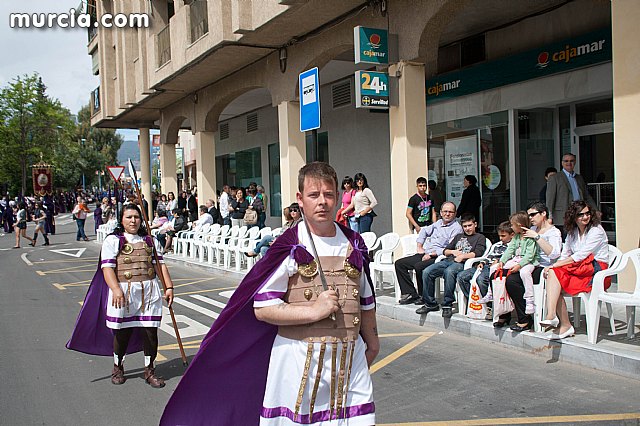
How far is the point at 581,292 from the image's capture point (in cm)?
681

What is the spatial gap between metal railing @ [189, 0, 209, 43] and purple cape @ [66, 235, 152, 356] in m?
11.4

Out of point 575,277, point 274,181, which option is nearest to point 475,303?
point 575,277

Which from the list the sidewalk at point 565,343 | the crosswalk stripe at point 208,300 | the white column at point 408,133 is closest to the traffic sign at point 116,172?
the crosswalk stripe at point 208,300

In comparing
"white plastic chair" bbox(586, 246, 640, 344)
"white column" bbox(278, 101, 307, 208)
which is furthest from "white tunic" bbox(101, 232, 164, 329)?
"white column" bbox(278, 101, 307, 208)

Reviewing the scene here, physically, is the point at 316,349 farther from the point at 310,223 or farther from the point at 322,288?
the point at 310,223

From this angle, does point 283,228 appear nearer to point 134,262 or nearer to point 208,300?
point 208,300

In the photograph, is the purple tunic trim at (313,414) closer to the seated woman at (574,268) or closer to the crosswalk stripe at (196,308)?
the seated woman at (574,268)

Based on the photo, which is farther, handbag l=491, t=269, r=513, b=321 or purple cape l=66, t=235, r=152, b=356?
handbag l=491, t=269, r=513, b=321

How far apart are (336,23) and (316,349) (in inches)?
451

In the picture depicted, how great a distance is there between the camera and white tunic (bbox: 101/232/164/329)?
6.07 metres

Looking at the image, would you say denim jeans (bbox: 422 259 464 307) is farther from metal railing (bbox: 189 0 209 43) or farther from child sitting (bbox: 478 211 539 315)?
metal railing (bbox: 189 0 209 43)

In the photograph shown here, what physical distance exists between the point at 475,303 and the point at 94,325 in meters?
4.49

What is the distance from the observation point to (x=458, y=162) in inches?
640

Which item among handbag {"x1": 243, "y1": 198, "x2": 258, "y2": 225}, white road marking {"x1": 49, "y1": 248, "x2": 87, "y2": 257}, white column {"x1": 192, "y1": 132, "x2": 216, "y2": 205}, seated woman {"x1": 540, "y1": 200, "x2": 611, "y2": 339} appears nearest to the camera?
seated woman {"x1": 540, "y1": 200, "x2": 611, "y2": 339}
